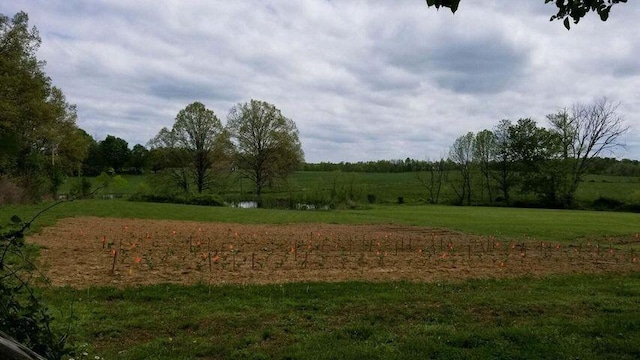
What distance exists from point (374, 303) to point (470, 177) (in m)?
67.8

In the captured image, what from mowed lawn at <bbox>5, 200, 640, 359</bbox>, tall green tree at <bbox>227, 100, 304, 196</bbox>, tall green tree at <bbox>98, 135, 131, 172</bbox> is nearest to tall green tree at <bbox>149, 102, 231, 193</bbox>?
tall green tree at <bbox>227, 100, 304, 196</bbox>

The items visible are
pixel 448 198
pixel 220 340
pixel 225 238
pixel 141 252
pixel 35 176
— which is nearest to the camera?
pixel 220 340

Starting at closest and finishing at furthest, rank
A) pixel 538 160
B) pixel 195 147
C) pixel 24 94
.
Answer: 1. pixel 24 94
2. pixel 195 147
3. pixel 538 160

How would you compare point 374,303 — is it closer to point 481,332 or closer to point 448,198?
point 481,332

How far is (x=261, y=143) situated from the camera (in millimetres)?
59875

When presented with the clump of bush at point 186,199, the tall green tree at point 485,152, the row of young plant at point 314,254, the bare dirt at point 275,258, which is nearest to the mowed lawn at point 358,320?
the bare dirt at point 275,258

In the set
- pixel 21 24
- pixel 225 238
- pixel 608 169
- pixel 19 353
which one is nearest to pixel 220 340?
pixel 19 353

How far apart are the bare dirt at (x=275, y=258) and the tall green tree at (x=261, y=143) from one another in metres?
39.5

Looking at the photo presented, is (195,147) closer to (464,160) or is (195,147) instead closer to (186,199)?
(186,199)

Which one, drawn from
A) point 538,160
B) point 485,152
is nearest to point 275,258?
point 538,160

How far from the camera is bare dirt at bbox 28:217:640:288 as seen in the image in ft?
33.4

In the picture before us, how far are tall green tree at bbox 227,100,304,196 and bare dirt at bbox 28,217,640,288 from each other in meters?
39.5

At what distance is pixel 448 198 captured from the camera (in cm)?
7006

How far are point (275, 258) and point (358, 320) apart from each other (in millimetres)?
5949
